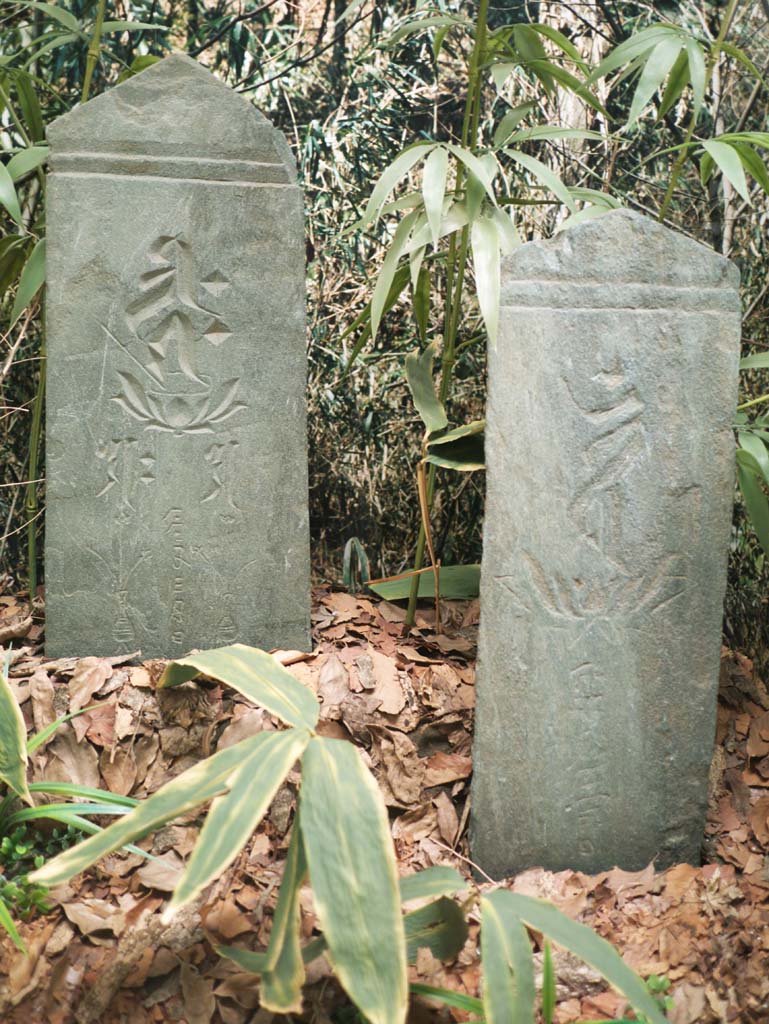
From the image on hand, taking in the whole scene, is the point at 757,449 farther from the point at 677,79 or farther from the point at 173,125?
the point at 173,125

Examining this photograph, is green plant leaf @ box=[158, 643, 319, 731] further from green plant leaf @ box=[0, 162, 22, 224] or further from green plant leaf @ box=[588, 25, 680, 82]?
green plant leaf @ box=[588, 25, 680, 82]

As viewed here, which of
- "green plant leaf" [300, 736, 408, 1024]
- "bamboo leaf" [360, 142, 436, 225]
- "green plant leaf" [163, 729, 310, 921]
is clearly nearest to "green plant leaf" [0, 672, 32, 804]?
"green plant leaf" [163, 729, 310, 921]

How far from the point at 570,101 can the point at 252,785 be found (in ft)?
7.78

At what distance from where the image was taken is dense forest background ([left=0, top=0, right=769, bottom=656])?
9.65 feet

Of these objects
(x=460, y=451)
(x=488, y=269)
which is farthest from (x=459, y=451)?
(x=488, y=269)

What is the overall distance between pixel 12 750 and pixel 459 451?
3.80 feet

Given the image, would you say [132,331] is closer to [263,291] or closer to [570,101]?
[263,291]

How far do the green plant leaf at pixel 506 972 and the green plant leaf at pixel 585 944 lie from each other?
1.4 inches

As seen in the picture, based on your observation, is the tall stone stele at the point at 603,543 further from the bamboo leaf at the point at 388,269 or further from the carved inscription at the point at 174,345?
the carved inscription at the point at 174,345

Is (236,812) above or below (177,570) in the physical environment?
below

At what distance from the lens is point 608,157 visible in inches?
118

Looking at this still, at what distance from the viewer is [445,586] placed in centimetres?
265

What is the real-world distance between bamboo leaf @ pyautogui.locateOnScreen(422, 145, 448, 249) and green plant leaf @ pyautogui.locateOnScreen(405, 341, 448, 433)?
0.37 metres

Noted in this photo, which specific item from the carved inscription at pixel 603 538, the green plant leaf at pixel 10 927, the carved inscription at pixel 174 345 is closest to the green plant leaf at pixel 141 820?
the green plant leaf at pixel 10 927
